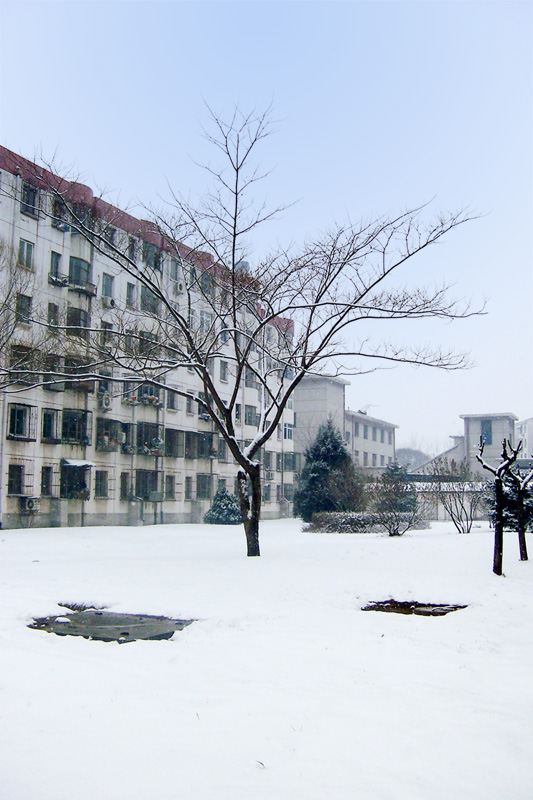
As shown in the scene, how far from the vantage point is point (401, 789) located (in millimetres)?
3789

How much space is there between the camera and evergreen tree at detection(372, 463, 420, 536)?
933 inches

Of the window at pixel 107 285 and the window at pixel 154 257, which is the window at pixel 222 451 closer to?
the window at pixel 107 285

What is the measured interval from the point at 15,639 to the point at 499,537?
830 centimetres

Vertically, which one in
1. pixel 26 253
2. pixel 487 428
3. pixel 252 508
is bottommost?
pixel 252 508

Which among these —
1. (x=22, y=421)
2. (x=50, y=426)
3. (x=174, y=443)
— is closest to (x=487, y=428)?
(x=174, y=443)

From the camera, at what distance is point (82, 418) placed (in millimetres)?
32281

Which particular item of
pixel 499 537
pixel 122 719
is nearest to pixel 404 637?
pixel 122 719

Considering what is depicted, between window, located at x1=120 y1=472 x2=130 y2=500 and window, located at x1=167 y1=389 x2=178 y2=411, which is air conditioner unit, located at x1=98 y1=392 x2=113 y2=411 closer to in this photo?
window, located at x1=120 y1=472 x2=130 y2=500

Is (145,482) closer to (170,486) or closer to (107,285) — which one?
(170,486)

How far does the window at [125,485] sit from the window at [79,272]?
9.27 m

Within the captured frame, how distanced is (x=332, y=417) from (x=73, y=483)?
1125 inches

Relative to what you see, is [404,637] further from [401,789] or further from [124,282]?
[124,282]

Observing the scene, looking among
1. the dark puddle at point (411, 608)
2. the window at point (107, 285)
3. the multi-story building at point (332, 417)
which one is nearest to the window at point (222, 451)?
the window at point (107, 285)

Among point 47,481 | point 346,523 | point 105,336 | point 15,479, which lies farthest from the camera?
point 47,481
